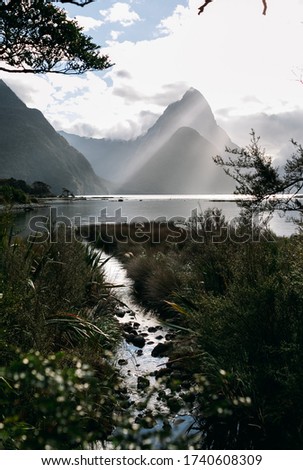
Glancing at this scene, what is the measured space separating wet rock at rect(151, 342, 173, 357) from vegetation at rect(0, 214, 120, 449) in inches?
24.8

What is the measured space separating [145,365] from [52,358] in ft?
14.0

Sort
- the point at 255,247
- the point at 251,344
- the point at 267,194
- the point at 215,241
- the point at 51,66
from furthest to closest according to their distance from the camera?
the point at 51,66, the point at 267,194, the point at 215,241, the point at 255,247, the point at 251,344

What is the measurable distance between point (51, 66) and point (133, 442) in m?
11.1

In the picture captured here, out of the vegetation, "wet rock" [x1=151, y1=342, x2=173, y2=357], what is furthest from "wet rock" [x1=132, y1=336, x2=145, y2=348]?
"wet rock" [x1=151, y1=342, x2=173, y2=357]

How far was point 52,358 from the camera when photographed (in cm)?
185

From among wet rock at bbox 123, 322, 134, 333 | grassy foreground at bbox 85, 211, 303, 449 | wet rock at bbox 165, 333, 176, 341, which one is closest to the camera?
grassy foreground at bbox 85, 211, 303, 449

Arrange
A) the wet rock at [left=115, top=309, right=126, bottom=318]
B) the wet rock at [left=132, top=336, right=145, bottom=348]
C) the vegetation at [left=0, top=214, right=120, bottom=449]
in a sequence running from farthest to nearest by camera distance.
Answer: the wet rock at [left=115, top=309, right=126, bottom=318] → the wet rock at [left=132, top=336, right=145, bottom=348] → the vegetation at [left=0, top=214, right=120, bottom=449]

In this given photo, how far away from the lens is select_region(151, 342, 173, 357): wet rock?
6336 mm

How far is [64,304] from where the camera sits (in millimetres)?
5898

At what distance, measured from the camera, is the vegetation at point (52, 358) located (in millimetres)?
1810

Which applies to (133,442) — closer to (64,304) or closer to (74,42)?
(64,304)

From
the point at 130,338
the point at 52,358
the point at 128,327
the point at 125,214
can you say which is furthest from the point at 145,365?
the point at 125,214

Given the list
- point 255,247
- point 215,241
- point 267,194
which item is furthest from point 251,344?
point 267,194

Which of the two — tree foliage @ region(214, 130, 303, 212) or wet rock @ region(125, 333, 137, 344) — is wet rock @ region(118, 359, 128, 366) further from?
tree foliage @ region(214, 130, 303, 212)
